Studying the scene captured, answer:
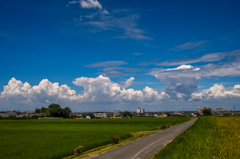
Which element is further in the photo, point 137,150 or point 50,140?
point 50,140

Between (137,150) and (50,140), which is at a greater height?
(137,150)

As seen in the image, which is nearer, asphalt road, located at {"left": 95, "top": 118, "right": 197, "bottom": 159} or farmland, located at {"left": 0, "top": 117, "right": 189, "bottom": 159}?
asphalt road, located at {"left": 95, "top": 118, "right": 197, "bottom": 159}

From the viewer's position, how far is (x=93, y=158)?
18109 millimetres

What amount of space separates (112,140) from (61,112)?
6792 inches

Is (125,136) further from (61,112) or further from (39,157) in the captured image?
(61,112)

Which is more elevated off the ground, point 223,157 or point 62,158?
point 223,157

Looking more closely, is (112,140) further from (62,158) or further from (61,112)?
(61,112)

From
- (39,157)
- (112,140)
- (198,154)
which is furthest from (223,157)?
(112,140)

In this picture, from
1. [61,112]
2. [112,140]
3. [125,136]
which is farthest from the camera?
[61,112]

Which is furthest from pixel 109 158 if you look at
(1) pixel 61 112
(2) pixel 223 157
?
(1) pixel 61 112

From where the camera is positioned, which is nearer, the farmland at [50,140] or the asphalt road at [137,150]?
the asphalt road at [137,150]

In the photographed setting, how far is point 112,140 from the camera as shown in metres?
28.5

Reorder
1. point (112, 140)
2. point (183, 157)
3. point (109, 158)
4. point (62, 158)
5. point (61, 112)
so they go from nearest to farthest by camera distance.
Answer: point (183, 157)
point (109, 158)
point (62, 158)
point (112, 140)
point (61, 112)

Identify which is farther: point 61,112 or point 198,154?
point 61,112
